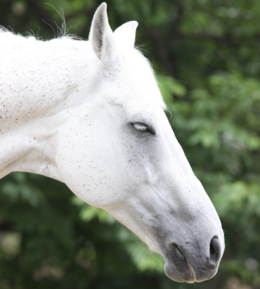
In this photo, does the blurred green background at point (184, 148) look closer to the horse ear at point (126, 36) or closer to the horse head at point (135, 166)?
the horse ear at point (126, 36)

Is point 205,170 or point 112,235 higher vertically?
point 205,170

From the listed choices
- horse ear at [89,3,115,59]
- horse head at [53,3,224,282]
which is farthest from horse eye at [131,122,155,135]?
horse ear at [89,3,115,59]

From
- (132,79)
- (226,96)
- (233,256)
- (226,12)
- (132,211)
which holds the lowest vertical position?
(233,256)

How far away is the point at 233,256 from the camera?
3.95m

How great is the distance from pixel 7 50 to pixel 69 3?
9.47 ft

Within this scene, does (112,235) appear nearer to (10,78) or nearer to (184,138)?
(184,138)

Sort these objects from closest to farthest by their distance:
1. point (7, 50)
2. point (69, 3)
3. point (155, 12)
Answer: point (7, 50) → point (155, 12) → point (69, 3)

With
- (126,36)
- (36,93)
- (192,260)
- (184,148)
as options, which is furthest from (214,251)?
(184,148)

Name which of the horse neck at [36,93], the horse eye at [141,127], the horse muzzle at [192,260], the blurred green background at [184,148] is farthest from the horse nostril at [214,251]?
the blurred green background at [184,148]

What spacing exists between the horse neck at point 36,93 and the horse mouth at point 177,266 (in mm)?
571

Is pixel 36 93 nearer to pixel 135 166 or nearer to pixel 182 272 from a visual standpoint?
pixel 135 166

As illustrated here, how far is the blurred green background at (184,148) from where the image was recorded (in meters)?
2.91

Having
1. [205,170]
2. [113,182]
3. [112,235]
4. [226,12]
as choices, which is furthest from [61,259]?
[226,12]

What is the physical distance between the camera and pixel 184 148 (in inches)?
132
